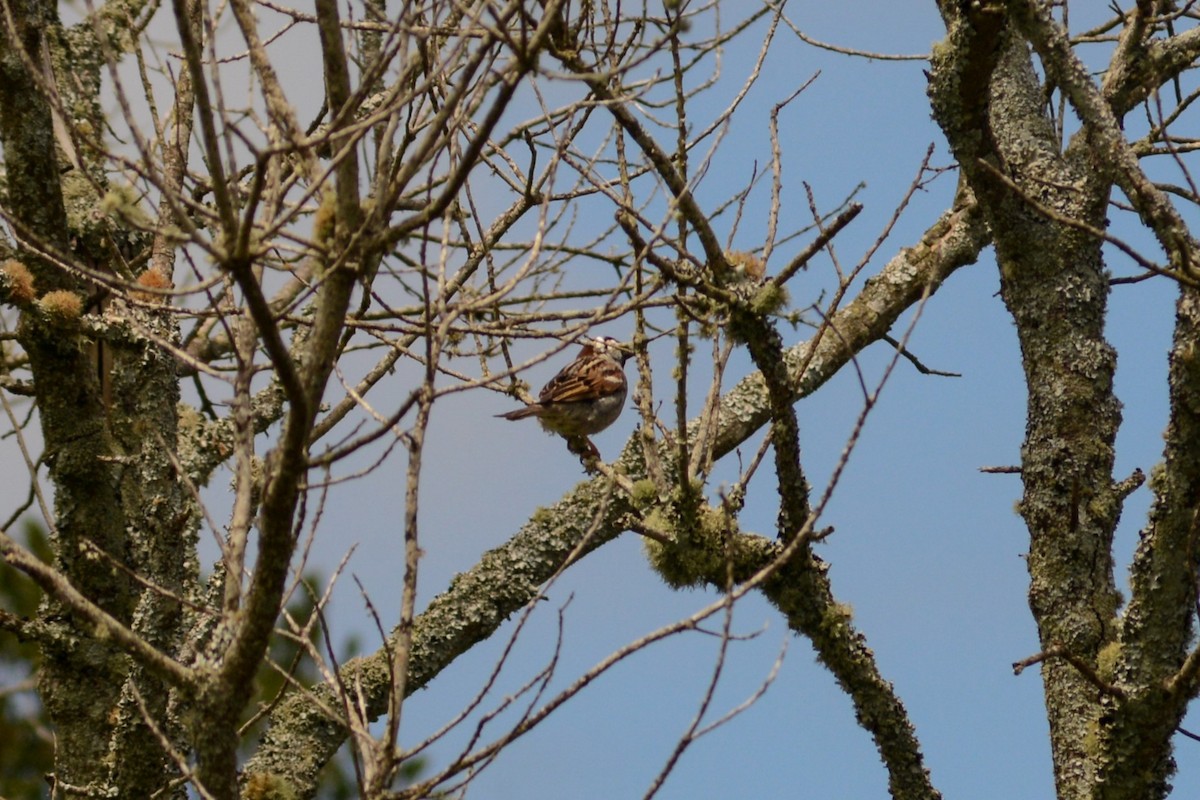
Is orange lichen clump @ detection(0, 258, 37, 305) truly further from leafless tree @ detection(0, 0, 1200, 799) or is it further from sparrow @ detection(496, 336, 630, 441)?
sparrow @ detection(496, 336, 630, 441)

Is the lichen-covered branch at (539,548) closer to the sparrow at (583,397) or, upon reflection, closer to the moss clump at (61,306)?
the sparrow at (583,397)

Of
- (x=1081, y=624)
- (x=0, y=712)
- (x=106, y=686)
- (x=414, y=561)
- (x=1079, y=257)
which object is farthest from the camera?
(x=0, y=712)

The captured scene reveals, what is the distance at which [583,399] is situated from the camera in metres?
6.71

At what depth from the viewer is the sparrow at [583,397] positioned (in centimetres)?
629

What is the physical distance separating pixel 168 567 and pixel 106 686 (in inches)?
24.6

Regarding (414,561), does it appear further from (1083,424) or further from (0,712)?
(0,712)

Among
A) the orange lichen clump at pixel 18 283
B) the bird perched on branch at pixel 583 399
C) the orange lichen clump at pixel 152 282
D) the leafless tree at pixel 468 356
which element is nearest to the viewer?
the leafless tree at pixel 468 356

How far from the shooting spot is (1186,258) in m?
2.97

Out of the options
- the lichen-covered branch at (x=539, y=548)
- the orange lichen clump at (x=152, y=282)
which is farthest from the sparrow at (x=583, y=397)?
the orange lichen clump at (x=152, y=282)

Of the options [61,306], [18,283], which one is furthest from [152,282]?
[18,283]

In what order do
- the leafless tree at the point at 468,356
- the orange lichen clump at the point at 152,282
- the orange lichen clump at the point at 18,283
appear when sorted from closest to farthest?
the leafless tree at the point at 468,356 < the orange lichen clump at the point at 152,282 < the orange lichen clump at the point at 18,283

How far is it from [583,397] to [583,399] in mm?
19

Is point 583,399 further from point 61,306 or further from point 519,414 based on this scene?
point 61,306

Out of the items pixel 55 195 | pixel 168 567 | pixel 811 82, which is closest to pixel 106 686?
pixel 168 567
